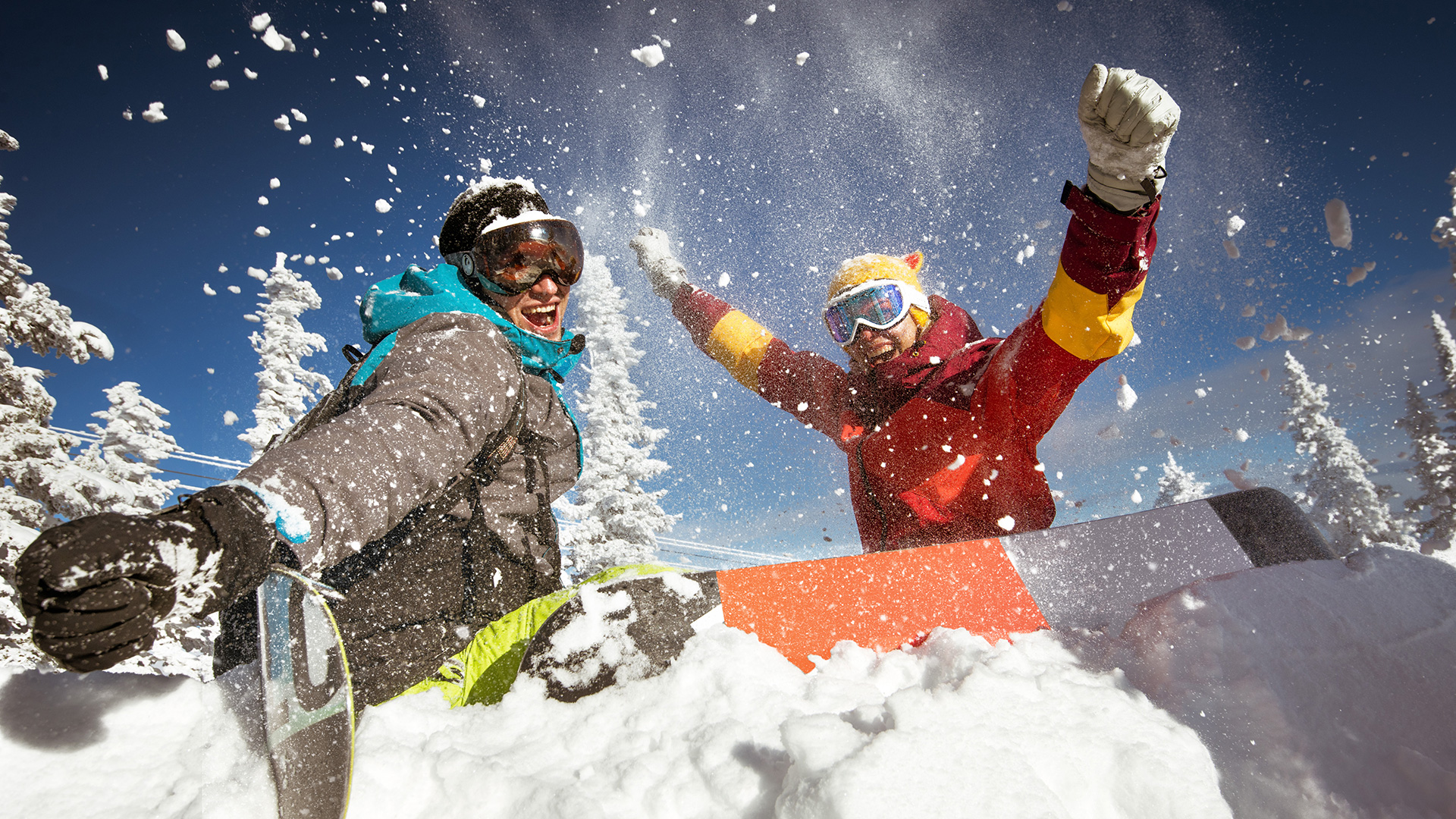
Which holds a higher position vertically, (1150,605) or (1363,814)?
(1150,605)

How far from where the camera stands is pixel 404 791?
1378 mm

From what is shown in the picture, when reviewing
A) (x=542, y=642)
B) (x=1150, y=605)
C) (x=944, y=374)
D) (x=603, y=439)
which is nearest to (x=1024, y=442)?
(x=944, y=374)

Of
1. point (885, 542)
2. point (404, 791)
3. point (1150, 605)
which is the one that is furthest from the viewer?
point (885, 542)

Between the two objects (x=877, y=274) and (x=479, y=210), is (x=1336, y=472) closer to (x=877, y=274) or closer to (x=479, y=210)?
(x=877, y=274)

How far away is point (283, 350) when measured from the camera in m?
13.0

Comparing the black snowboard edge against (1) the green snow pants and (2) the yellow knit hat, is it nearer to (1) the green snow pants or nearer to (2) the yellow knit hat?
(2) the yellow knit hat

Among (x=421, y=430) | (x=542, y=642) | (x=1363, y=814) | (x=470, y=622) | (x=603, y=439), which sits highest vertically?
(x=603, y=439)

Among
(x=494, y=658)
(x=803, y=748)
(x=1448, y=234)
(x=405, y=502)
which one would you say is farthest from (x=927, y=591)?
(x=1448, y=234)

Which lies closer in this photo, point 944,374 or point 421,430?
point 421,430

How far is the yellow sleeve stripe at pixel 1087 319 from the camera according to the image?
264cm

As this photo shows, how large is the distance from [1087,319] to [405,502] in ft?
9.77

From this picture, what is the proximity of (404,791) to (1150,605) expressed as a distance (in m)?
2.41

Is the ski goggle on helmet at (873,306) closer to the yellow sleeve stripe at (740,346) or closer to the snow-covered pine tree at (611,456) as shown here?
the yellow sleeve stripe at (740,346)

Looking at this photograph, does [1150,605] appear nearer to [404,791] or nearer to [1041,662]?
[1041,662]
